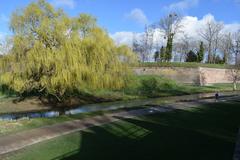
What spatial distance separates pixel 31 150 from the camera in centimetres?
1130

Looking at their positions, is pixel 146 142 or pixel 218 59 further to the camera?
pixel 218 59

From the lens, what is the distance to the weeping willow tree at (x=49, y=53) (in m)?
26.1

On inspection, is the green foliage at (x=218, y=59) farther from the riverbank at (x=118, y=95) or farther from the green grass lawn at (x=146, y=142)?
the green grass lawn at (x=146, y=142)

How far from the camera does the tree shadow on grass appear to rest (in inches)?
444

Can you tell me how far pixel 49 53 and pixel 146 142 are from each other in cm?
1529

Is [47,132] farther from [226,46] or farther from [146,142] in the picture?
[226,46]

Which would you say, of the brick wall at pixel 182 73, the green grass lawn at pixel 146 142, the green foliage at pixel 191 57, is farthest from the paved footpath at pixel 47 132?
the green foliage at pixel 191 57

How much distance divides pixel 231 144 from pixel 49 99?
19728 millimetres

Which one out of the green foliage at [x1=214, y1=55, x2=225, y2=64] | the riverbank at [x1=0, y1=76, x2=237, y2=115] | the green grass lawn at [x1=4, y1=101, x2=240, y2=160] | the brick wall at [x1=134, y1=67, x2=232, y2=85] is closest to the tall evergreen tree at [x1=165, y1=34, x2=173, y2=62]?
the brick wall at [x1=134, y1=67, x2=232, y2=85]

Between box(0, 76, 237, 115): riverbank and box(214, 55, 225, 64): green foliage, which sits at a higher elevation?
box(214, 55, 225, 64): green foliage

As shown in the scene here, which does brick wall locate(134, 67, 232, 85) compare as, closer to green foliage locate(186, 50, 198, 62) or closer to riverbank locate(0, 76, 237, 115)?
riverbank locate(0, 76, 237, 115)

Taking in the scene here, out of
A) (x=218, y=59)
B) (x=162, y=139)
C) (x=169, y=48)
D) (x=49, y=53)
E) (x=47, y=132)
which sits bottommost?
(x=162, y=139)

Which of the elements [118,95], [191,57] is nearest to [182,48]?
[191,57]

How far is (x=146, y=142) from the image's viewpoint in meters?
13.0
